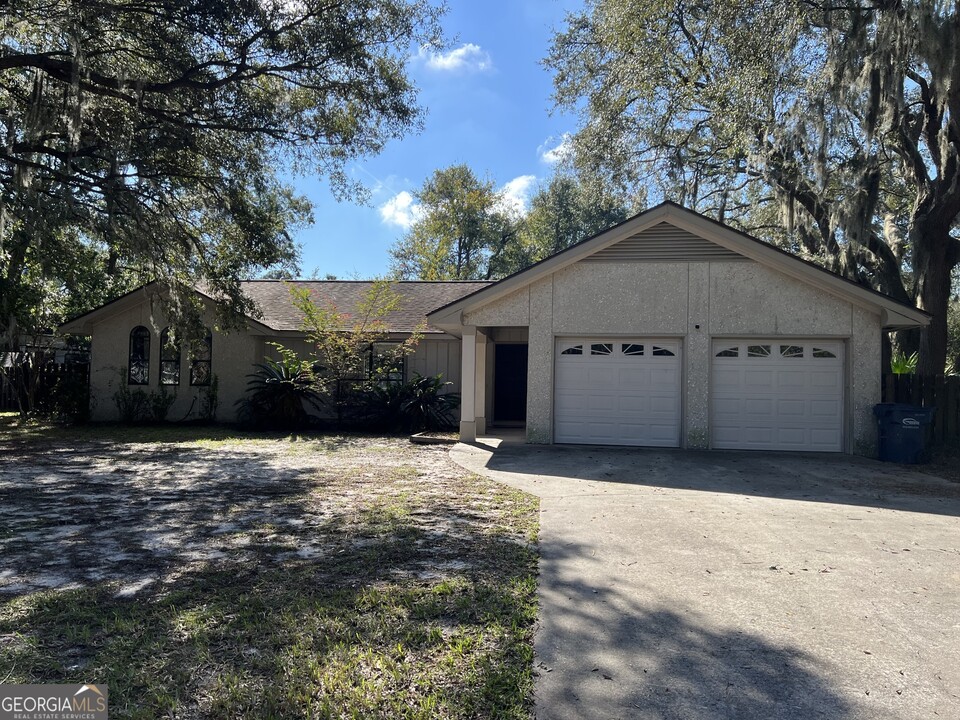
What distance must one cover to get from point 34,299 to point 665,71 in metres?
17.6

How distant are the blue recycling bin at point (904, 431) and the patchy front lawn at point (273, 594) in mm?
7397

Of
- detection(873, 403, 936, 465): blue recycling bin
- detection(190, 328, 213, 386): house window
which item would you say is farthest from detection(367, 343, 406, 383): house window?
detection(873, 403, 936, 465): blue recycling bin

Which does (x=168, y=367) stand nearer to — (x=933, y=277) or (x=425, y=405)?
(x=425, y=405)

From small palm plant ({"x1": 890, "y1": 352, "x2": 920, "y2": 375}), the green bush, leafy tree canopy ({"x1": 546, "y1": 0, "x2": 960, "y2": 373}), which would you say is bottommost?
the green bush

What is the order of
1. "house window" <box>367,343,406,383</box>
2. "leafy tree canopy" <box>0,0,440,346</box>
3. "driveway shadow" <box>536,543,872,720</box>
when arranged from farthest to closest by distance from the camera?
"house window" <box>367,343,406,383</box>
"leafy tree canopy" <box>0,0,440,346</box>
"driveway shadow" <box>536,543,872,720</box>

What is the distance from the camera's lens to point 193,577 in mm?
4422

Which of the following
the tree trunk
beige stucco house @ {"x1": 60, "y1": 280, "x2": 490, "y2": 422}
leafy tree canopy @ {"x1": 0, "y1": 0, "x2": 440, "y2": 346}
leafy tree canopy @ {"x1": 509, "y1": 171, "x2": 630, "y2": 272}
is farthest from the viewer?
leafy tree canopy @ {"x1": 509, "y1": 171, "x2": 630, "y2": 272}

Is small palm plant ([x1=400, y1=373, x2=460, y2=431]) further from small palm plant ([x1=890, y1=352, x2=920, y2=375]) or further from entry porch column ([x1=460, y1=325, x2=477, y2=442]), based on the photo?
small palm plant ([x1=890, y1=352, x2=920, y2=375])

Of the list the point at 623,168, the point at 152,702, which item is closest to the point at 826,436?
the point at 623,168

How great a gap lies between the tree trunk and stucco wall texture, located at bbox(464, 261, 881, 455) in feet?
11.6

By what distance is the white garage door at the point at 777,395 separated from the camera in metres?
11.5

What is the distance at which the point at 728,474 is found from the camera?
9180 millimetres

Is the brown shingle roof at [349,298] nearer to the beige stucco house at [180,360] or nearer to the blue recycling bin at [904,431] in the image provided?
the beige stucco house at [180,360]

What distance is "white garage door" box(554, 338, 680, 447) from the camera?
11938 mm
